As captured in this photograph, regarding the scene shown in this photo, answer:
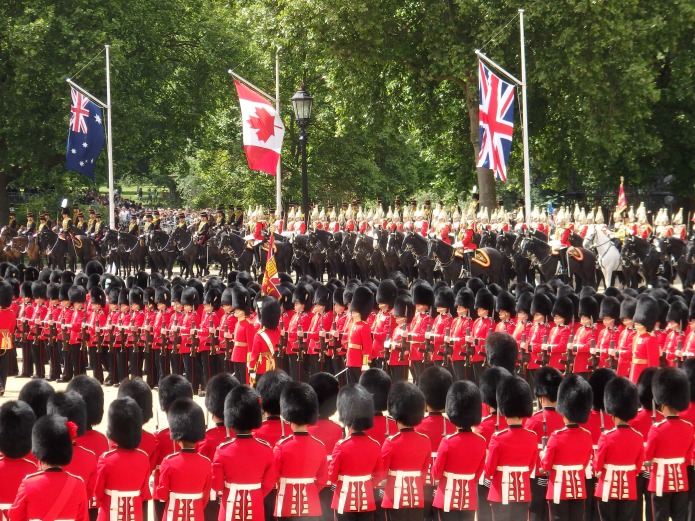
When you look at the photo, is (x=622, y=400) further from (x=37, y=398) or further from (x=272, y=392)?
(x=37, y=398)

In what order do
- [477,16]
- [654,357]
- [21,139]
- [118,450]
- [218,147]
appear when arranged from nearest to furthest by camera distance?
[118,450], [654,357], [477,16], [21,139], [218,147]

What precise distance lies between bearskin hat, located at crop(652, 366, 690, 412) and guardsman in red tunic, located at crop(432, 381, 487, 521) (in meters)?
1.58

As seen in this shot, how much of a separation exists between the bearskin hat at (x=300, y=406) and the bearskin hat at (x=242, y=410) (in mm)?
189

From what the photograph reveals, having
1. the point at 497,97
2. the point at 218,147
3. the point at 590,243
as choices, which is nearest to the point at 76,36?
the point at 218,147

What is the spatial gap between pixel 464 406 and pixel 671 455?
63.3 inches

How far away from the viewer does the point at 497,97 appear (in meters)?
23.9

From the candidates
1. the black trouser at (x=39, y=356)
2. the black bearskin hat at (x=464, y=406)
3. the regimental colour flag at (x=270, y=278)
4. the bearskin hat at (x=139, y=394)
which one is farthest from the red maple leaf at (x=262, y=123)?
the black bearskin hat at (x=464, y=406)

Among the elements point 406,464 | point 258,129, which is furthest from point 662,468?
point 258,129

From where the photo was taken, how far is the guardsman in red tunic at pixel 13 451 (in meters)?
7.91

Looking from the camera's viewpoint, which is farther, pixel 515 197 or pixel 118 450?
pixel 515 197

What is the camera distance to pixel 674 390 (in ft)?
30.4

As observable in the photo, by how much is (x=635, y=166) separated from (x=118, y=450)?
87.4ft

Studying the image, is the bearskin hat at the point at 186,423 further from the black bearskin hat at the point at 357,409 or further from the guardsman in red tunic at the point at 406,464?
the guardsman in red tunic at the point at 406,464

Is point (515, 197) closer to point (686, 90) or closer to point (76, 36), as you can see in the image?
point (686, 90)
